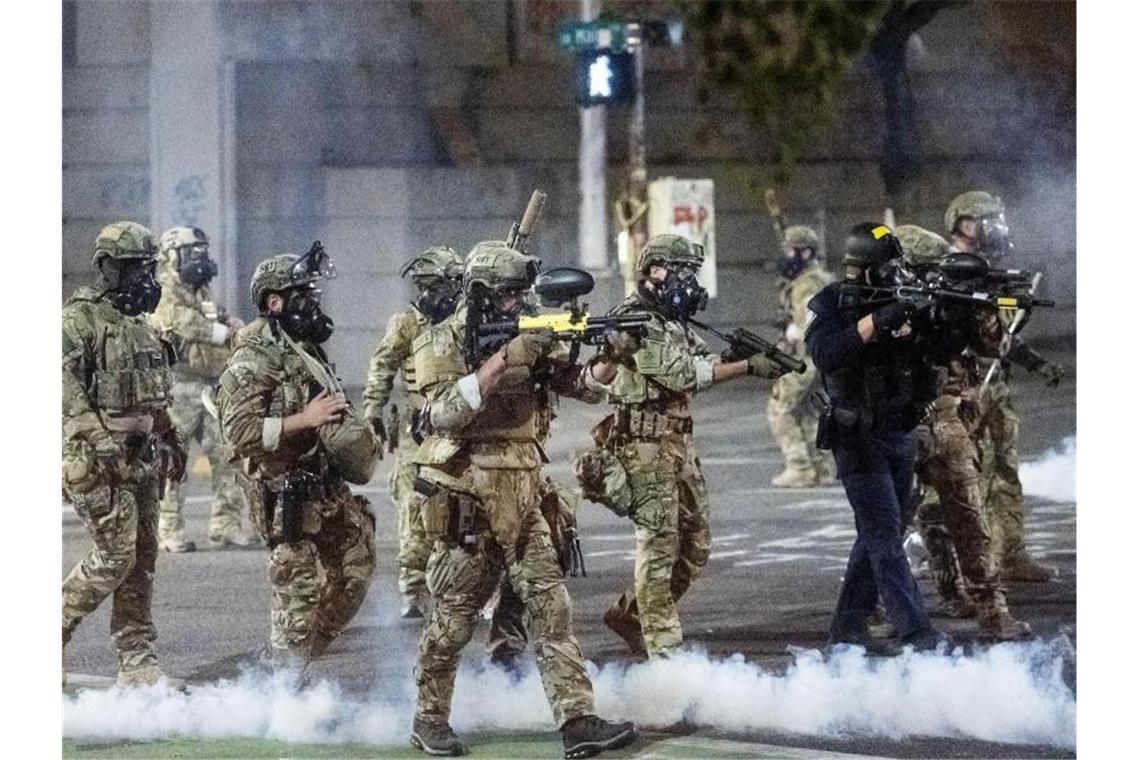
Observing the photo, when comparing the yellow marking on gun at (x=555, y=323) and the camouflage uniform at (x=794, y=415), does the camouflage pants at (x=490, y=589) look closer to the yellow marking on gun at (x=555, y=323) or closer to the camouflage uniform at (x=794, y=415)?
the yellow marking on gun at (x=555, y=323)

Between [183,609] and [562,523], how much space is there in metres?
3.26

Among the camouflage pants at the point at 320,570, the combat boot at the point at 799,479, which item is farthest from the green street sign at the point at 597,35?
the camouflage pants at the point at 320,570

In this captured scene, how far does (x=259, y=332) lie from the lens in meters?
9.23

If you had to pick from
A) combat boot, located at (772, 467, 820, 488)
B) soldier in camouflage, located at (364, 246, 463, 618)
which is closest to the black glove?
soldier in camouflage, located at (364, 246, 463, 618)

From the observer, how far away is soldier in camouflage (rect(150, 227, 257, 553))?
42.5 feet

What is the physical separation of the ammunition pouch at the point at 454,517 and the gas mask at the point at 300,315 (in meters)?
0.85

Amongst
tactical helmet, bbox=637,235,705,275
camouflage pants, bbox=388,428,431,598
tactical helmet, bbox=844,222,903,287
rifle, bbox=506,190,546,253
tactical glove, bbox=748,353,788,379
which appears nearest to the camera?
tactical glove, bbox=748,353,788,379

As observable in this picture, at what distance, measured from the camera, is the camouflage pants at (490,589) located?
28.5ft

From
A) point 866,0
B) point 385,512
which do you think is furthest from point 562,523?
point 866,0

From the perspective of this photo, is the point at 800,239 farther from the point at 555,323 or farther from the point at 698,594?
the point at 555,323

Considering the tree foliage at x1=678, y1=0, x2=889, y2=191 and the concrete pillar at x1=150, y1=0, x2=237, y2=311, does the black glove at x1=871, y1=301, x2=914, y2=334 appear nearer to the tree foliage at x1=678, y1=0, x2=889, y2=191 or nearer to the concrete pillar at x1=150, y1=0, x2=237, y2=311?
the tree foliage at x1=678, y1=0, x2=889, y2=191

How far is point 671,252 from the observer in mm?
9844

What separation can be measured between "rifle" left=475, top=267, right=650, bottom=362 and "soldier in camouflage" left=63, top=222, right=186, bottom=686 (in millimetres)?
1594

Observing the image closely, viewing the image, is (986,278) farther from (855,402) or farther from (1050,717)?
(1050,717)
